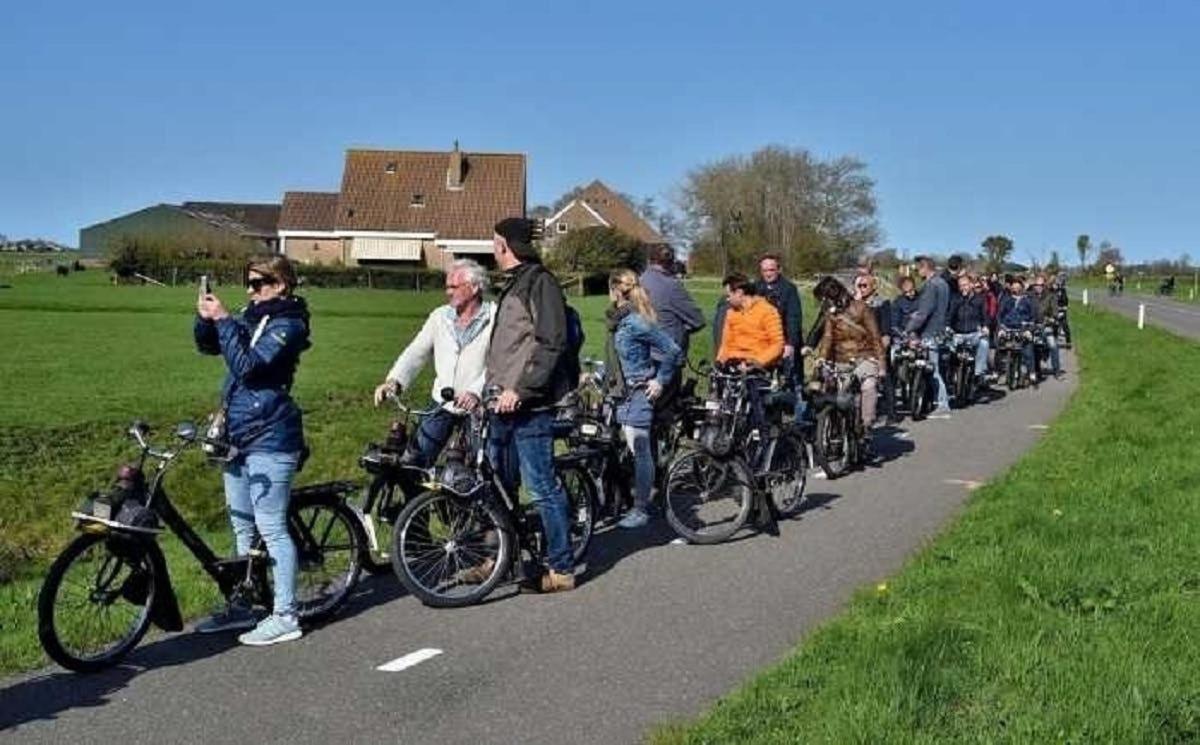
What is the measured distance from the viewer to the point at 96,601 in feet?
19.9

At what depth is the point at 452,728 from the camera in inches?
203

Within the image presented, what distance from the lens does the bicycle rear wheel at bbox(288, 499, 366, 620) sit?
6.90 meters

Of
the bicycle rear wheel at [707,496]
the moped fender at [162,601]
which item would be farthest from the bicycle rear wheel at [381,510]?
the bicycle rear wheel at [707,496]

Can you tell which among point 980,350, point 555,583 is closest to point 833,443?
point 555,583

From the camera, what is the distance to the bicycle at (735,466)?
8.84 m

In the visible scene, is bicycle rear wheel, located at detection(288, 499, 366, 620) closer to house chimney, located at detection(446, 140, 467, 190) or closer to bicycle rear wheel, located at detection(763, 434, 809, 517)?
bicycle rear wheel, located at detection(763, 434, 809, 517)

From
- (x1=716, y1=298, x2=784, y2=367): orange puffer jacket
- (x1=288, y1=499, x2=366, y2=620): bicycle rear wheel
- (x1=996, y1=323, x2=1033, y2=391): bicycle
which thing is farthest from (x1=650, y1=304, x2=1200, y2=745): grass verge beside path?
(x1=996, y1=323, x2=1033, y2=391): bicycle

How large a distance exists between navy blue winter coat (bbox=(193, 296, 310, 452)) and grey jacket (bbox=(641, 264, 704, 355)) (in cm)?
518

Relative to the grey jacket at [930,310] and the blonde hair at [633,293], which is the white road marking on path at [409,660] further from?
the grey jacket at [930,310]

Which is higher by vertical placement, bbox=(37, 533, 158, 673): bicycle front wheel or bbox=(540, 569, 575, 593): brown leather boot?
bbox=(37, 533, 158, 673): bicycle front wheel

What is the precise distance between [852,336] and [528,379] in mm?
6807

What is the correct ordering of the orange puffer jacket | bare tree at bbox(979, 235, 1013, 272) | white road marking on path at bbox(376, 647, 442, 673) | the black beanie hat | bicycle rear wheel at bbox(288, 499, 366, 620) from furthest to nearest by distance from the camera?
bare tree at bbox(979, 235, 1013, 272) → the orange puffer jacket → the black beanie hat → bicycle rear wheel at bbox(288, 499, 366, 620) → white road marking on path at bbox(376, 647, 442, 673)

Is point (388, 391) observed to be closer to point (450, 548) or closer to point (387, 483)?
point (387, 483)

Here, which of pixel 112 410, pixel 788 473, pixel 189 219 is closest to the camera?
pixel 788 473
